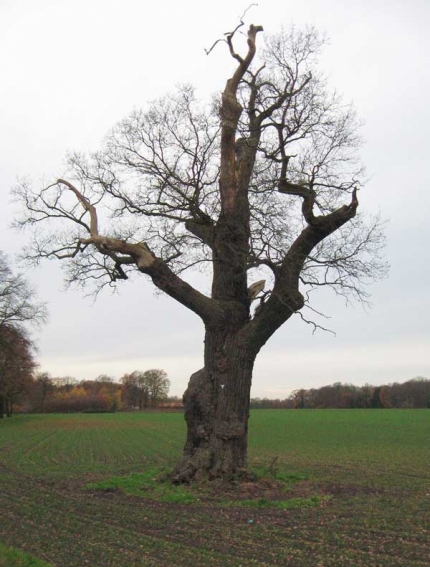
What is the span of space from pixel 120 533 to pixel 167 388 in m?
136

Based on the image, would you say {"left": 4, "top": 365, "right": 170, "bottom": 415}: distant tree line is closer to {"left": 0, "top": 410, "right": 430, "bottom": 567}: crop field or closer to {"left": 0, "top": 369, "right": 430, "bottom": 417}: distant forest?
{"left": 0, "top": 369, "right": 430, "bottom": 417}: distant forest

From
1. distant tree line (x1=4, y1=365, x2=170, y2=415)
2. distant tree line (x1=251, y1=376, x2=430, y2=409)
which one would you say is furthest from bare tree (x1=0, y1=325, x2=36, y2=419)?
distant tree line (x1=251, y1=376, x2=430, y2=409)

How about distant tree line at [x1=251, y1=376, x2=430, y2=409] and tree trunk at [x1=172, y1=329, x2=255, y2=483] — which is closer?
tree trunk at [x1=172, y1=329, x2=255, y2=483]

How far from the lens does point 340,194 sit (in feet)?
44.6

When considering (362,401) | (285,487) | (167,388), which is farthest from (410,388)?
(285,487)

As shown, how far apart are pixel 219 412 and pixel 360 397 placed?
11128 cm

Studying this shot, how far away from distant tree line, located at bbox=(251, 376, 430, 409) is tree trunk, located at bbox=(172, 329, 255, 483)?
10792cm

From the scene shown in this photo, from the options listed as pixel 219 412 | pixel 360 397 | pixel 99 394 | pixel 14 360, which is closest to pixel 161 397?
pixel 99 394

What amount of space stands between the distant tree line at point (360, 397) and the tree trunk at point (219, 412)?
10792 centimetres

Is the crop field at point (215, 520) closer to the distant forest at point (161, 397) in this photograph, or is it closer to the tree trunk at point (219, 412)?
the tree trunk at point (219, 412)

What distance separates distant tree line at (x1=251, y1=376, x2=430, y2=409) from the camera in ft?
384

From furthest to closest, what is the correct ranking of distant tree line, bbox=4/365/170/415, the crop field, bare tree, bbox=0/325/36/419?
distant tree line, bbox=4/365/170/415 < bare tree, bbox=0/325/36/419 < the crop field

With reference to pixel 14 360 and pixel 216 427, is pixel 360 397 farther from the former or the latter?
pixel 216 427

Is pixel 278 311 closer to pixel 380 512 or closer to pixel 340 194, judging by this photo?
pixel 340 194
